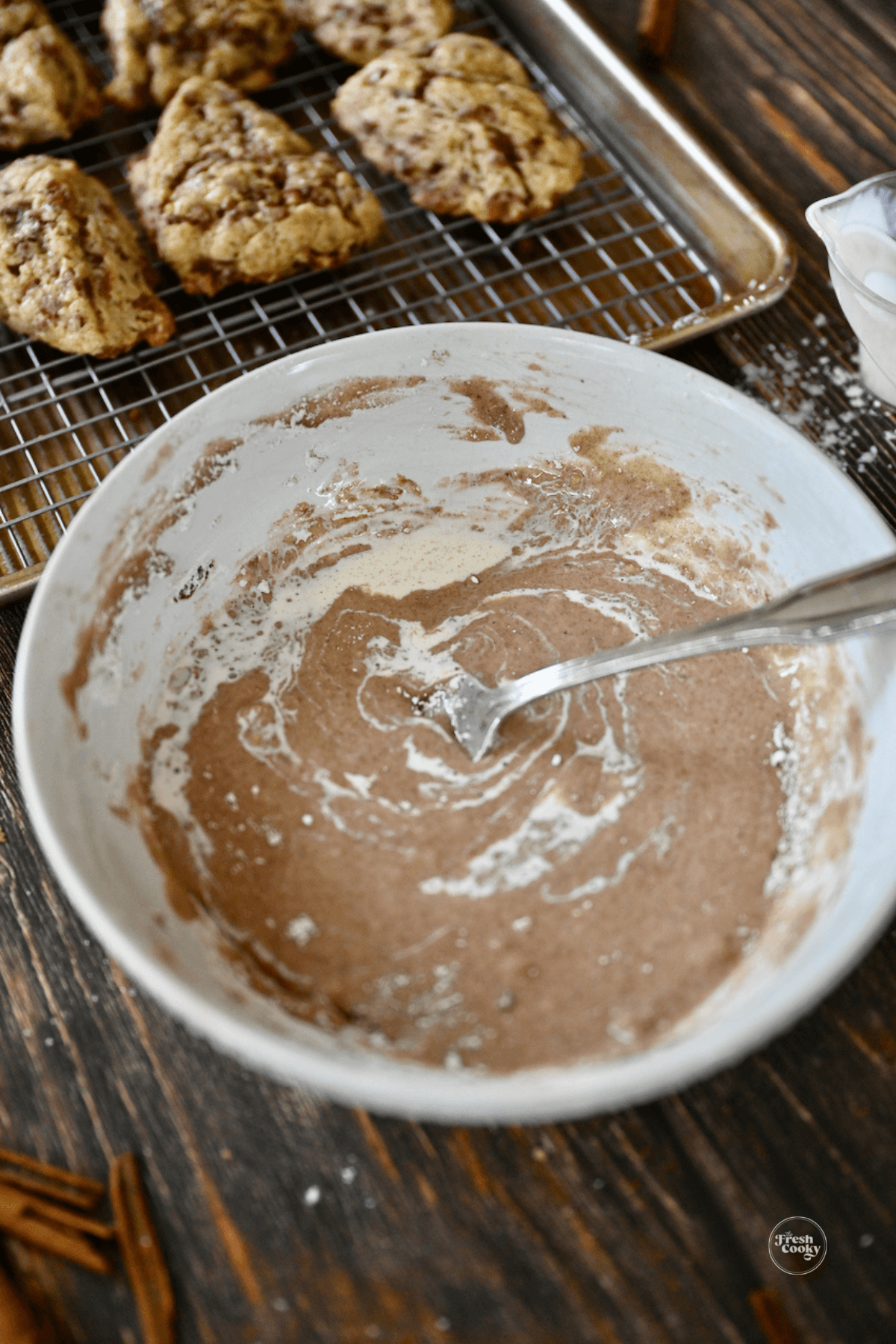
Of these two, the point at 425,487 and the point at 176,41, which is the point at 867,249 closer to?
the point at 425,487

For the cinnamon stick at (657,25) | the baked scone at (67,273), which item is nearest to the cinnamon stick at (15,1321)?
the baked scone at (67,273)

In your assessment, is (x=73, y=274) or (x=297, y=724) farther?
(x=73, y=274)

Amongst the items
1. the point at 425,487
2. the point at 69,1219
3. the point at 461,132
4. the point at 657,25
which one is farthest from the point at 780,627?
the point at 657,25

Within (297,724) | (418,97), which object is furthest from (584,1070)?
(418,97)

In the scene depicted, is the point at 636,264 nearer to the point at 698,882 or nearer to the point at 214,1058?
the point at 698,882

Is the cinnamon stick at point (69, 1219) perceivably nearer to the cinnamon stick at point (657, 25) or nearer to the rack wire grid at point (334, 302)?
the rack wire grid at point (334, 302)

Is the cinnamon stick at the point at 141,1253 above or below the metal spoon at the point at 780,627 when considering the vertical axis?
below
